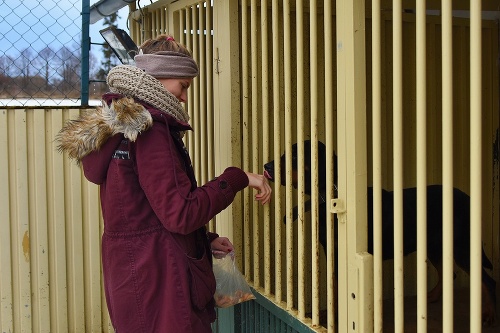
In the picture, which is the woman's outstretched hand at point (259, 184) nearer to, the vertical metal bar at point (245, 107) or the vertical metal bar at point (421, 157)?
the vertical metal bar at point (245, 107)

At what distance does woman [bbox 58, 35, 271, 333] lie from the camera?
2359 millimetres

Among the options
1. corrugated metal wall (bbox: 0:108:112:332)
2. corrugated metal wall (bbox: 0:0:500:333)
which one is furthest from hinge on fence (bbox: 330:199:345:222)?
corrugated metal wall (bbox: 0:108:112:332)

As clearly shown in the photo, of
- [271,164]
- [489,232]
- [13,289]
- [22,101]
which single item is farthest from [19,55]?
[489,232]

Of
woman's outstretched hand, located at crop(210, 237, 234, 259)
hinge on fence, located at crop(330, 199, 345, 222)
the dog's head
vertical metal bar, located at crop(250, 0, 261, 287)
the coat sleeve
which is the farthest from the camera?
vertical metal bar, located at crop(250, 0, 261, 287)

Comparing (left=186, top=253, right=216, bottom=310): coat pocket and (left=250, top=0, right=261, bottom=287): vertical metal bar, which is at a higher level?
(left=250, top=0, right=261, bottom=287): vertical metal bar

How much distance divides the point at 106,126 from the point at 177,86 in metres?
0.37

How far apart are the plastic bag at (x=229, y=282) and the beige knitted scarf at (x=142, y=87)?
797mm

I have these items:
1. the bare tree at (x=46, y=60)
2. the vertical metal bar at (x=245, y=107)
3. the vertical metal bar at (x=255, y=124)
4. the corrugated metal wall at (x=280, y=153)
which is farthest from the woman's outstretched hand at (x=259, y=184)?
the bare tree at (x=46, y=60)

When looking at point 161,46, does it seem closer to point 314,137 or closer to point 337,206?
point 314,137

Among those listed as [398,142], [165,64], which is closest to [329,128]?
[398,142]

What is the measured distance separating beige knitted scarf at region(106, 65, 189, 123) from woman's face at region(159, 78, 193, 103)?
0.10m

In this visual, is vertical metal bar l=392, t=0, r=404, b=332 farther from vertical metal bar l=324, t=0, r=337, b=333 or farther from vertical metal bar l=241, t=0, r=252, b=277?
vertical metal bar l=241, t=0, r=252, b=277

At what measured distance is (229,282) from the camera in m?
3.01

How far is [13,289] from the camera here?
4352mm
